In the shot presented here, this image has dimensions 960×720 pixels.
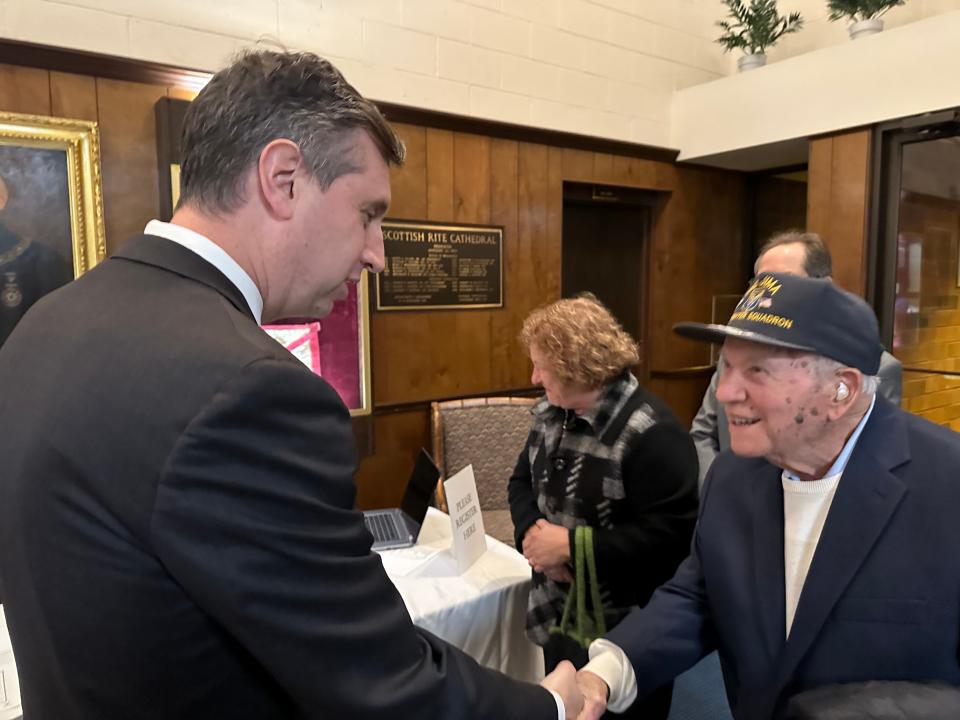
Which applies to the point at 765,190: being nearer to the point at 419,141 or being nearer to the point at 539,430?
the point at 419,141

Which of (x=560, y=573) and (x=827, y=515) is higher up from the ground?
(x=827, y=515)

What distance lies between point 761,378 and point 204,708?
0.94 metres

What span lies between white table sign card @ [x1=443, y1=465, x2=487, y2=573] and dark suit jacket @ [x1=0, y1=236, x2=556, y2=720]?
96cm

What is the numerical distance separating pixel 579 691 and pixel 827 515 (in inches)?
21.4

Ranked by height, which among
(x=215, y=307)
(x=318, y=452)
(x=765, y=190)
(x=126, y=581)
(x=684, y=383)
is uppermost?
(x=765, y=190)

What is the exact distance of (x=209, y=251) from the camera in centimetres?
78

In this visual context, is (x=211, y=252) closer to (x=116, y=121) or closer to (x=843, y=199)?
(x=116, y=121)

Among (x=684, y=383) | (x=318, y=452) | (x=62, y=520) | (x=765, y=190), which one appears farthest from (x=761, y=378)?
(x=765, y=190)

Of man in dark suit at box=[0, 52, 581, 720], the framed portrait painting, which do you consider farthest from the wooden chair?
man in dark suit at box=[0, 52, 581, 720]

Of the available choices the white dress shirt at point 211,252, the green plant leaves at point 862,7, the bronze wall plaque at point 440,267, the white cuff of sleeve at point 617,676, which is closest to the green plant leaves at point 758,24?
the green plant leaves at point 862,7

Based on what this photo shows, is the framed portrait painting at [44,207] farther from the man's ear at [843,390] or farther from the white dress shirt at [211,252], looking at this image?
the man's ear at [843,390]

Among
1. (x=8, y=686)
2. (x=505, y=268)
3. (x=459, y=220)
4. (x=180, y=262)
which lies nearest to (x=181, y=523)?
(x=180, y=262)

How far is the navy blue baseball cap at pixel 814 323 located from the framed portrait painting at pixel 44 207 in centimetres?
246

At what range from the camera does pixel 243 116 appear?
Answer: 0.81 metres
